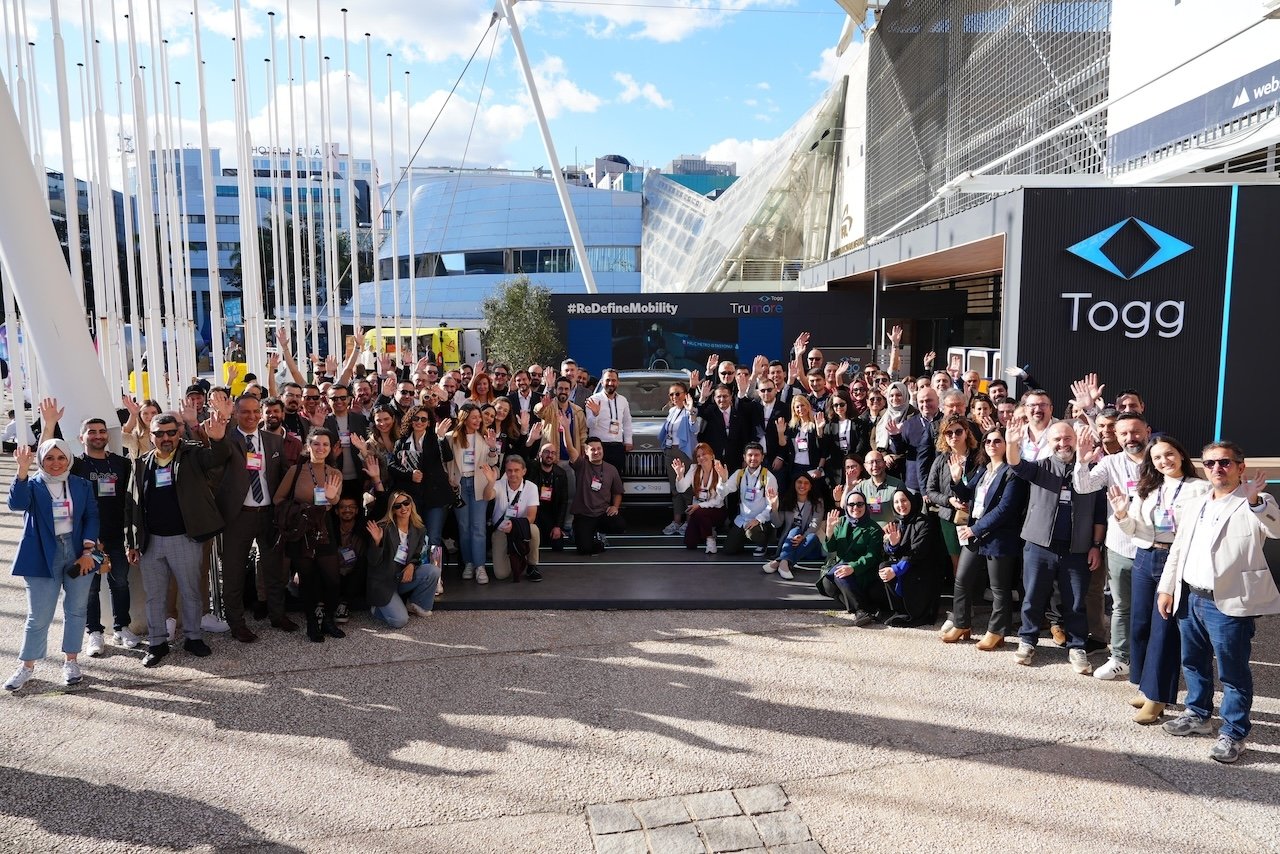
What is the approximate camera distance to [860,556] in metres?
6.65

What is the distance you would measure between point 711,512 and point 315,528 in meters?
3.63

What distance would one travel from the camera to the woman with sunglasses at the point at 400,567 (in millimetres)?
6395

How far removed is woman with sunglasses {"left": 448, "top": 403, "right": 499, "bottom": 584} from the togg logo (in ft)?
24.2

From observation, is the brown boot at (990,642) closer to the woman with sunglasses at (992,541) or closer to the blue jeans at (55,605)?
the woman with sunglasses at (992,541)

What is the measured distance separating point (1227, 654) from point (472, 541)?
212 inches

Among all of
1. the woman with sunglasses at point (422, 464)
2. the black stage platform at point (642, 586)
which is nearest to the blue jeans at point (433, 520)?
the woman with sunglasses at point (422, 464)

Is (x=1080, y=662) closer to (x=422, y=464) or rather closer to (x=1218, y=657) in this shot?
(x=1218, y=657)

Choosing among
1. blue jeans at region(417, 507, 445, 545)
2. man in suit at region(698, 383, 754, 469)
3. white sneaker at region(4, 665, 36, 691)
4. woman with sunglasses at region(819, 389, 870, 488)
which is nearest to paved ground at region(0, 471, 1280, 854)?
white sneaker at region(4, 665, 36, 691)

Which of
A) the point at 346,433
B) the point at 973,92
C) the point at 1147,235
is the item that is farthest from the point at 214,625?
the point at 973,92

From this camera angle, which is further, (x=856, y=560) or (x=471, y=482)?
(x=471, y=482)

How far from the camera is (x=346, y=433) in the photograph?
7203 mm

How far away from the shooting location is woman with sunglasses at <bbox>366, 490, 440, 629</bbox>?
6.39 metres

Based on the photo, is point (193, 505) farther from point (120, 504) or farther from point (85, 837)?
point (85, 837)

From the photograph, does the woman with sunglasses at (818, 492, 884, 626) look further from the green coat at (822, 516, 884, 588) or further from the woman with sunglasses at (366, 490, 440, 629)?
the woman with sunglasses at (366, 490, 440, 629)
